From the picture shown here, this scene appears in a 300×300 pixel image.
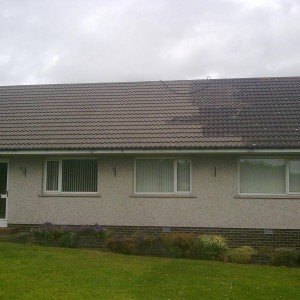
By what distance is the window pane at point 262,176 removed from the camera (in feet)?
49.3

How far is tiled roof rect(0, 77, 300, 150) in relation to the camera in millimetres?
15438

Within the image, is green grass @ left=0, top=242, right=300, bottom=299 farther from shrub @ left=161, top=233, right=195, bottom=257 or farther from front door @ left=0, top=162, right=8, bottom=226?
front door @ left=0, top=162, right=8, bottom=226

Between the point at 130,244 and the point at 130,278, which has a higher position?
the point at 130,244

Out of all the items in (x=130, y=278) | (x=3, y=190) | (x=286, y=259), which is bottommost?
(x=130, y=278)

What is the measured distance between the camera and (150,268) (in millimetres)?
10984

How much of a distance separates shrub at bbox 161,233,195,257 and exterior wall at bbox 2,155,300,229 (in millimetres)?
1727

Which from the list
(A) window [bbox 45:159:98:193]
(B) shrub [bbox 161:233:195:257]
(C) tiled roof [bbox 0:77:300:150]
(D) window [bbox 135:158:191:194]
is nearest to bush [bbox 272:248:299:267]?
(B) shrub [bbox 161:233:195:257]

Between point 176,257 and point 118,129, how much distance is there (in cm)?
513

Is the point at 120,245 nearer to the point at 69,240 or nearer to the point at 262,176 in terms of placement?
the point at 69,240

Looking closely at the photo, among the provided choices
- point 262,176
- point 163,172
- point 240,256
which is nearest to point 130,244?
point 240,256

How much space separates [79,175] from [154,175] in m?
2.37

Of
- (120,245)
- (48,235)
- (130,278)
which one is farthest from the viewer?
(48,235)

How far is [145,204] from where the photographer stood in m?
15.2

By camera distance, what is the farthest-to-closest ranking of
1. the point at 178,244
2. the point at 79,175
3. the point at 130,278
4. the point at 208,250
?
the point at 79,175
the point at 178,244
the point at 208,250
the point at 130,278
